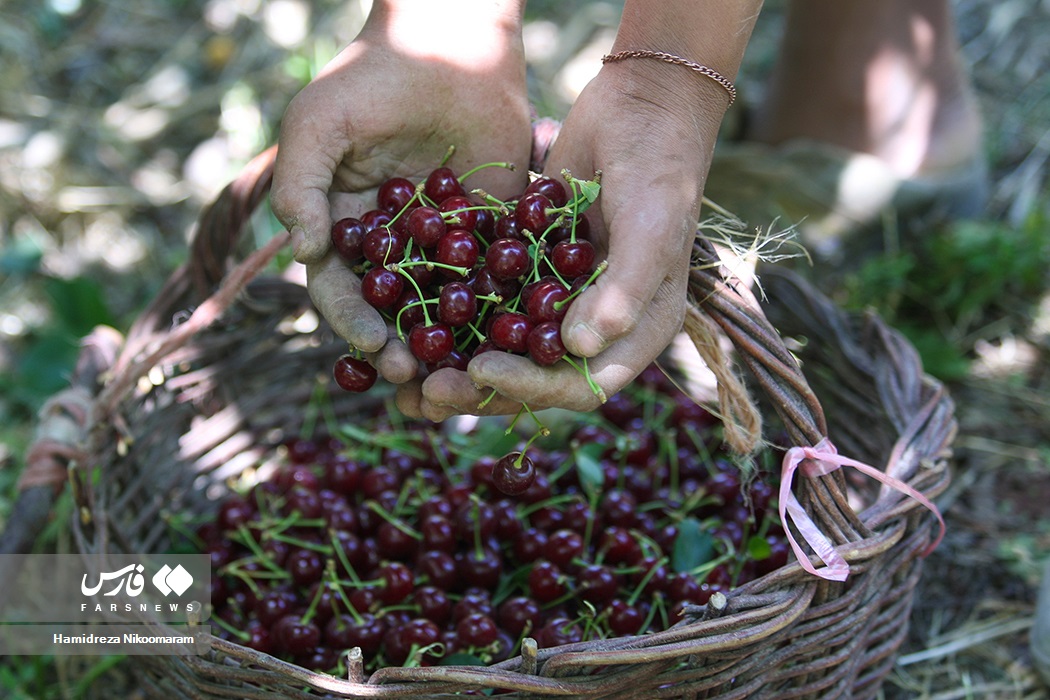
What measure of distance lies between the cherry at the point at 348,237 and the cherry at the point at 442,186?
0.11 m

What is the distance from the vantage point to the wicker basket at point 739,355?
1.02 m

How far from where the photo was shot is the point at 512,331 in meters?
1.04

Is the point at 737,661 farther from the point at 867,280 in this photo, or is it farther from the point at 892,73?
the point at 892,73

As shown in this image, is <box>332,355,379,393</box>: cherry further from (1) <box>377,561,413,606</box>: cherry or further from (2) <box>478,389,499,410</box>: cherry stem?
(1) <box>377,561,413,606</box>: cherry

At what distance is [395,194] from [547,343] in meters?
0.38

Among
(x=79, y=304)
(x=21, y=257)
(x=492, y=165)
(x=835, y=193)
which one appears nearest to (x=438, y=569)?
(x=492, y=165)

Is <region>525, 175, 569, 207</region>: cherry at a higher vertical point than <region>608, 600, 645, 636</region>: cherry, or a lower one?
higher

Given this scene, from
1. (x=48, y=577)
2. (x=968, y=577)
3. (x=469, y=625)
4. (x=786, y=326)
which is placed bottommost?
(x=48, y=577)

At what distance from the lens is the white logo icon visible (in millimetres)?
1365

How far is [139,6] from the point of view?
3.55 m

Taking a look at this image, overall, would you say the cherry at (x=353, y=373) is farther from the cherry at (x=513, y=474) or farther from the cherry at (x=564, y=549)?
the cherry at (x=564, y=549)

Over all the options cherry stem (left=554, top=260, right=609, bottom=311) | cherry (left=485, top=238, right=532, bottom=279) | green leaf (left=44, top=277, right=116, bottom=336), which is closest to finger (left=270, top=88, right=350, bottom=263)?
cherry (left=485, top=238, right=532, bottom=279)

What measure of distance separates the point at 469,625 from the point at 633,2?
Result: 88 centimetres

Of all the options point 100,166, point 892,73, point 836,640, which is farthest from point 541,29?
point 836,640
